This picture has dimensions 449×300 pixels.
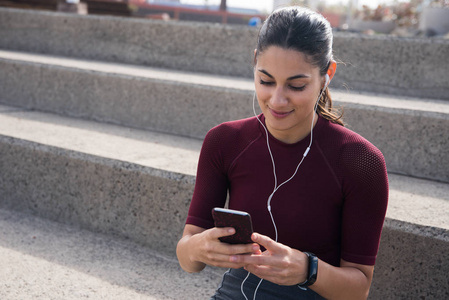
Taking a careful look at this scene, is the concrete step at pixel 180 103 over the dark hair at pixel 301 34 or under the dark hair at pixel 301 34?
under

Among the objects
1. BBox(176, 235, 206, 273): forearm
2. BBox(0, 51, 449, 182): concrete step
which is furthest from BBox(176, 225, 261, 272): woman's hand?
BBox(0, 51, 449, 182): concrete step

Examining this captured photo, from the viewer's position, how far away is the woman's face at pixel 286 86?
58.6 inches

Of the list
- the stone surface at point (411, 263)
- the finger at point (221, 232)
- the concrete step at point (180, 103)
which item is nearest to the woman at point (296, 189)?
the finger at point (221, 232)

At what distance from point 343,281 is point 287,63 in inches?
26.8

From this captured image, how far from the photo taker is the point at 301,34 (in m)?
1.48

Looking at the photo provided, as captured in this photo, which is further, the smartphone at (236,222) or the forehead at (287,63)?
the forehead at (287,63)

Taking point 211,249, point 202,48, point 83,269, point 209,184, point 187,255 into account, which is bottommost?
point 83,269

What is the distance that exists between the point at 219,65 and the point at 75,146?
145cm

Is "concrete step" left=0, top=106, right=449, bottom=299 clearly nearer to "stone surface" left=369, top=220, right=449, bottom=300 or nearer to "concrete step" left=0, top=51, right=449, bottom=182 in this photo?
"stone surface" left=369, top=220, right=449, bottom=300

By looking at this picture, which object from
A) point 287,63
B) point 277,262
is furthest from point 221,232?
point 287,63

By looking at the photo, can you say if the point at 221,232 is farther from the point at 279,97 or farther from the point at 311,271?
the point at 279,97

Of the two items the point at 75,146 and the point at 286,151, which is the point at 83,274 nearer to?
the point at 75,146

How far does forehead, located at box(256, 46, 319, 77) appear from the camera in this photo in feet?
4.87

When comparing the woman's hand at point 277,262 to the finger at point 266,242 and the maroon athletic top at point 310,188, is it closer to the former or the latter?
the finger at point 266,242
